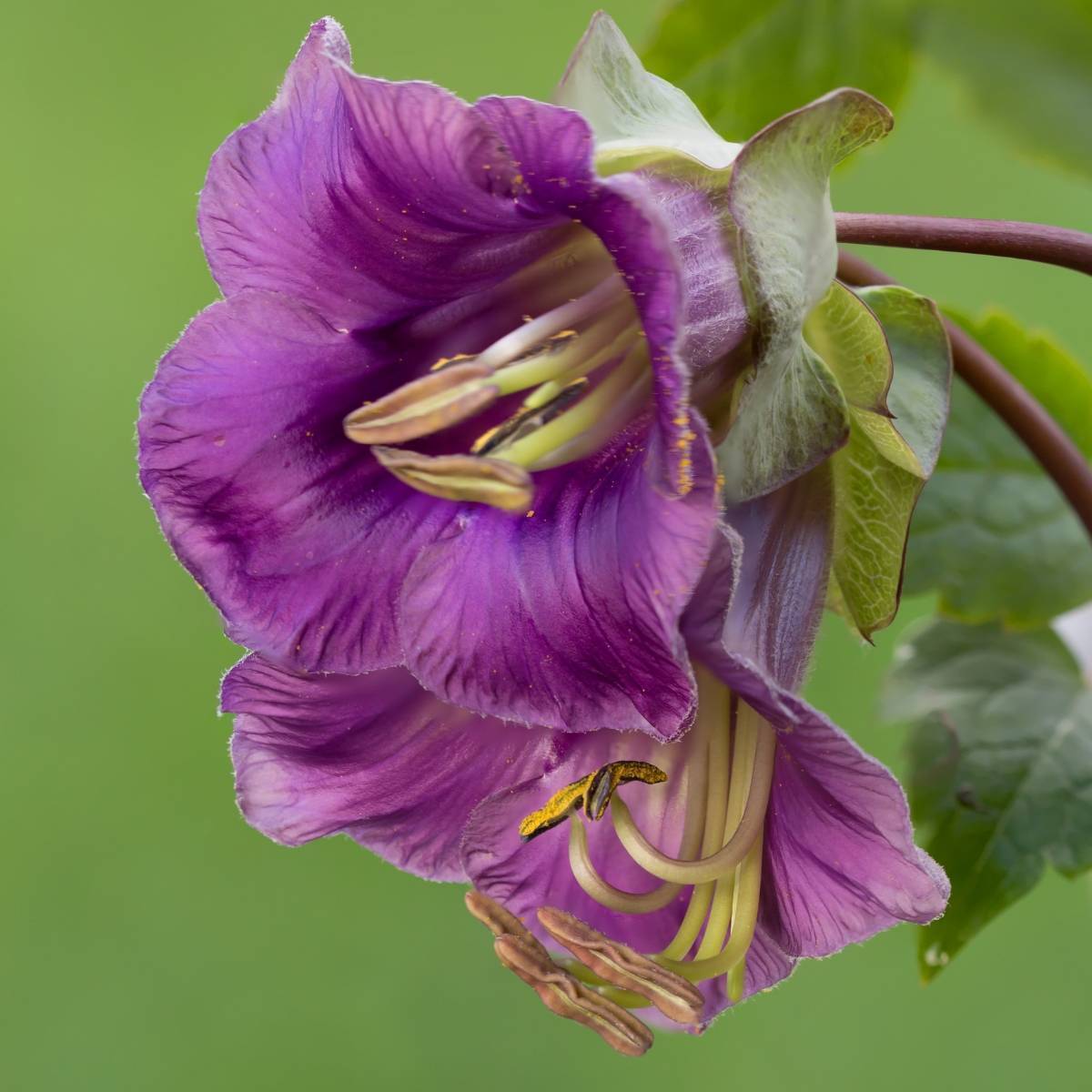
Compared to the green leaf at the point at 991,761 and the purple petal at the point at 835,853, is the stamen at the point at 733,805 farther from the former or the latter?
the green leaf at the point at 991,761

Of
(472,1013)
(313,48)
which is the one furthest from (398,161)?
(472,1013)

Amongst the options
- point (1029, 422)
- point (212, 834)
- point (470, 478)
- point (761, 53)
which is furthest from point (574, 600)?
point (212, 834)

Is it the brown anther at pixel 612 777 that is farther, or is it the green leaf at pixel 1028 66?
the green leaf at pixel 1028 66

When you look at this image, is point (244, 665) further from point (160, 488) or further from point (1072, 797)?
point (1072, 797)

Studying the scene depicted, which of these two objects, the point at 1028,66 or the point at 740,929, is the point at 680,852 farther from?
the point at 1028,66

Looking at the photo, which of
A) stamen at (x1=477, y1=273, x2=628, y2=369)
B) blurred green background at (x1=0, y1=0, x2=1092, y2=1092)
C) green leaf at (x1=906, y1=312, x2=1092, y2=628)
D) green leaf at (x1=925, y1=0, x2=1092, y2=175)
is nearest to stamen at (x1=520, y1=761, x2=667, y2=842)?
stamen at (x1=477, y1=273, x2=628, y2=369)

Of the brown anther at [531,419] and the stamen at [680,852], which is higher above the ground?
the brown anther at [531,419]

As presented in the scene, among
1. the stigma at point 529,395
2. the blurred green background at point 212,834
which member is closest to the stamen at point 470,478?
the stigma at point 529,395
